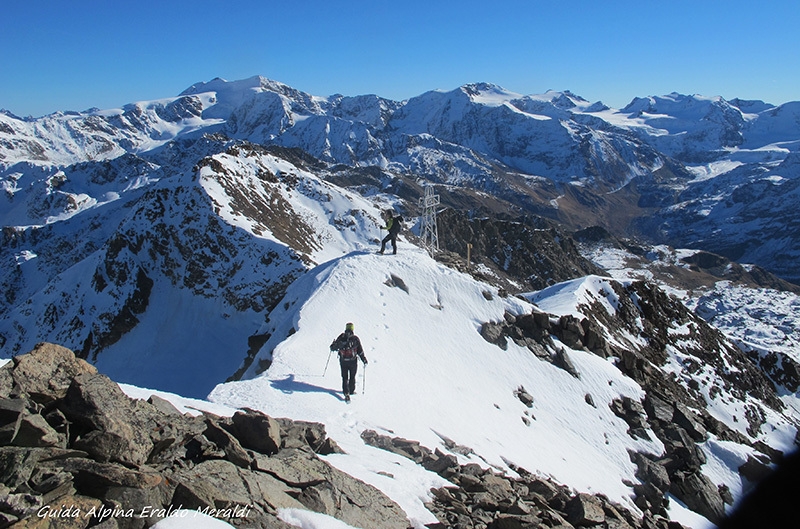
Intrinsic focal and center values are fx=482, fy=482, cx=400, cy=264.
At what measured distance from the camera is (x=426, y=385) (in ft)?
67.6

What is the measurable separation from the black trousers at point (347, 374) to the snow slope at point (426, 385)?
513mm

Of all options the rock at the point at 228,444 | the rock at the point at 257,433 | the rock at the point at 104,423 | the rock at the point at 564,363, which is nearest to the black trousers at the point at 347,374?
the rock at the point at 257,433

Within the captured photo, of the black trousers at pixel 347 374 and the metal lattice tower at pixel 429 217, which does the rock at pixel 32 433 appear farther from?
the metal lattice tower at pixel 429 217

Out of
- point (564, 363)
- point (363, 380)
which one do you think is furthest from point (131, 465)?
point (564, 363)

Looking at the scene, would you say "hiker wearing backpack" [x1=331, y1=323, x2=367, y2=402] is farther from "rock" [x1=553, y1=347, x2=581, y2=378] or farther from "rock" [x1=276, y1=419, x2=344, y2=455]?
"rock" [x1=553, y1=347, x2=581, y2=378]

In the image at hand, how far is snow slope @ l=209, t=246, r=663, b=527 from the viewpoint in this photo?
1506 centimetres

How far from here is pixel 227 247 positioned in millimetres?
59531

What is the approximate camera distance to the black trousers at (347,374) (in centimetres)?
1642

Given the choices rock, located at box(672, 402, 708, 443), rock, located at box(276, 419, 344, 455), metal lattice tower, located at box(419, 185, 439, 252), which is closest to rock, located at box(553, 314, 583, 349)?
rock, located at box(672, 402, 708, 443)

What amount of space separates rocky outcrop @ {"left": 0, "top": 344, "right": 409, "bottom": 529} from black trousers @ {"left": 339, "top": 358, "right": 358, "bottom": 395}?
5.48m

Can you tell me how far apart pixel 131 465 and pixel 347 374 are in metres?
9.42

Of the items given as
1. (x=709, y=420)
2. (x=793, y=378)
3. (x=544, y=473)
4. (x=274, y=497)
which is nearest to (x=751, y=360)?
(x=793, y=378)

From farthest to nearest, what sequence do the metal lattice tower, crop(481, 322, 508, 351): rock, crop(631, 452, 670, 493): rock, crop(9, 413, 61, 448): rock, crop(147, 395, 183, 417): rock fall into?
1. the metal lattice tower
2. crop(481, 322, 508, 351): rock
3. crop(631, 452, 670, 493): rock
4. crop(147, 395, 183, 417): rock
5. crop(9, 413, 61, 448): rock

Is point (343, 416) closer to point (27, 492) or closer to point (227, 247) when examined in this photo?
point (27, 492)
